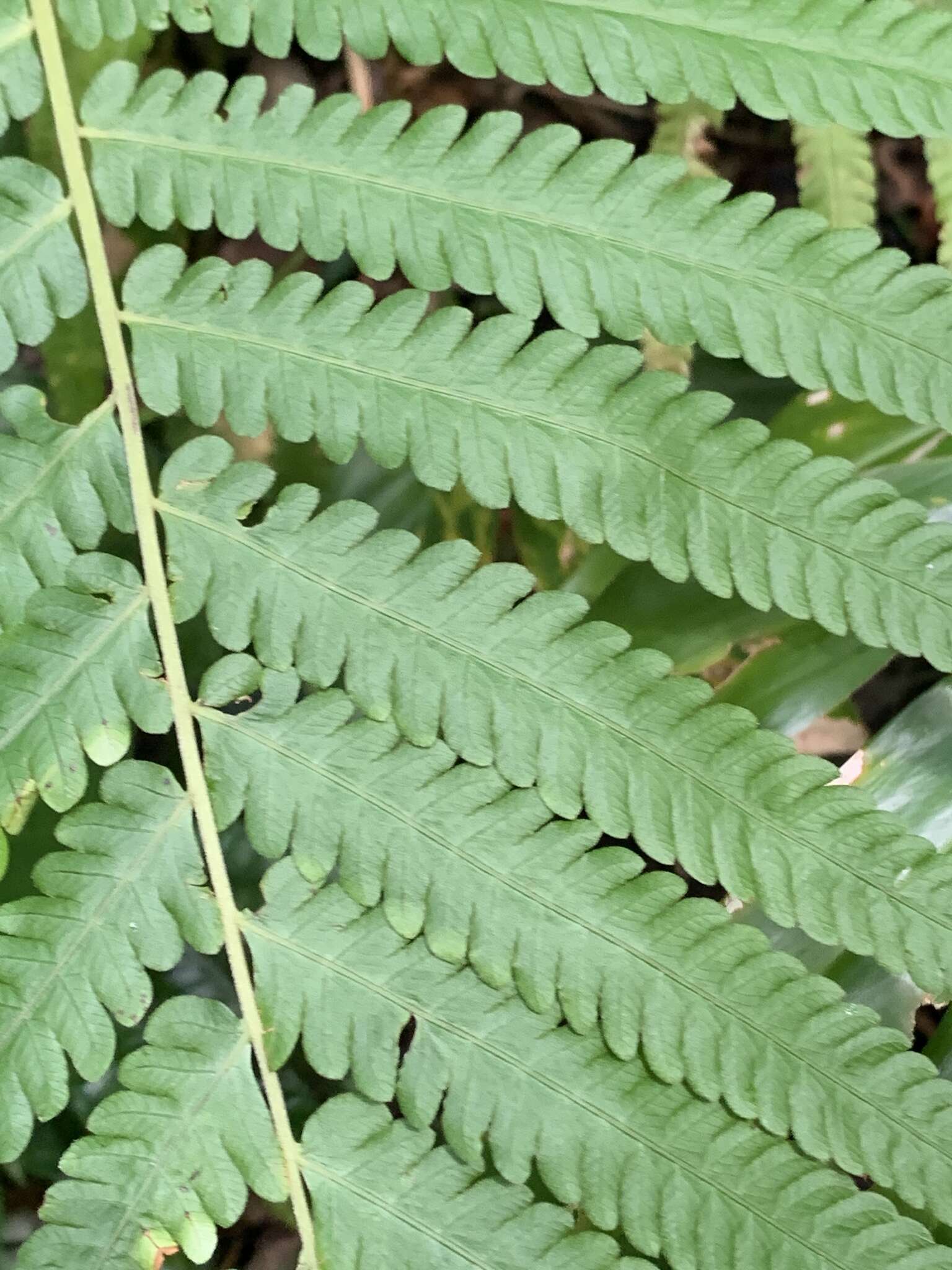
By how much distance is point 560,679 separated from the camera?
80cm

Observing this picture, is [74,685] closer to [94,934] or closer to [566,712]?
[94,934]

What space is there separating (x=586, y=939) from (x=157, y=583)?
18.5 inches

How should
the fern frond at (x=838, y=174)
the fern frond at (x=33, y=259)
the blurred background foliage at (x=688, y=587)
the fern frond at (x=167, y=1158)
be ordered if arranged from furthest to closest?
the fern frond at (x=838, y=174) → the blurred background foliage at (x=688, y=587) → the fern frond at (x=33, y=259) → the fern frond at (x=167, y=1158)

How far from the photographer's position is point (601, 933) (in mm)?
781

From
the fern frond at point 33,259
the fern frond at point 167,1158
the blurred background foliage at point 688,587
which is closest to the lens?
the fern frond at point 167,1158

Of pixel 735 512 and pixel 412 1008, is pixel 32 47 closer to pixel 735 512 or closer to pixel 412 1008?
pixel 735 512

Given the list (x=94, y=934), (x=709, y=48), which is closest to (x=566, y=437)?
(x=709, y=48)

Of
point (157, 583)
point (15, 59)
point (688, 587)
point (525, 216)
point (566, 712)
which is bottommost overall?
point (688, 587)

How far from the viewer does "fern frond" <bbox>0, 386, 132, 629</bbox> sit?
2.74 ft

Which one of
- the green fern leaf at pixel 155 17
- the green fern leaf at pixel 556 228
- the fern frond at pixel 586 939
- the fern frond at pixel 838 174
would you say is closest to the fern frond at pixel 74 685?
the fern frond at pixel 586 939

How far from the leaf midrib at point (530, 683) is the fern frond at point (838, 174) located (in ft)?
2.78

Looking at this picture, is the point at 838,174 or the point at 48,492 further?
the point at 838,174

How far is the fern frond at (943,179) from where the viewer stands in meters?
1.19

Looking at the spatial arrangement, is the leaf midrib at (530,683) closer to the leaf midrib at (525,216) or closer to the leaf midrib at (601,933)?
the leaf midrib at (601,933)
